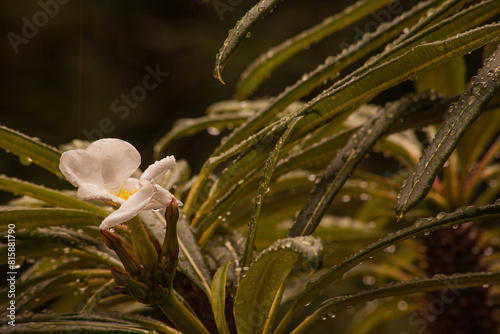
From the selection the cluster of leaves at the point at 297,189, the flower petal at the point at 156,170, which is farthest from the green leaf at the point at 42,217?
the flower petal at the point at 156,170

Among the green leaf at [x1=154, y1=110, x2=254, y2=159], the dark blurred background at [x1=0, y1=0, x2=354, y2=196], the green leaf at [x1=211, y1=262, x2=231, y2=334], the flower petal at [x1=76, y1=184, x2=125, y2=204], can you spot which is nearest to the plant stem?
the green leaf at [x1=211, y1=262, x2=231, y2=334]

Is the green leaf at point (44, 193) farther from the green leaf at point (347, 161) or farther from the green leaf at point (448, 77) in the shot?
the green leaf at point (448, 77)

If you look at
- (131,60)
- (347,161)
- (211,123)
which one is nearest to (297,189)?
(211,123)

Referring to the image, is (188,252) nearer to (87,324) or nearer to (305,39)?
(87,324)

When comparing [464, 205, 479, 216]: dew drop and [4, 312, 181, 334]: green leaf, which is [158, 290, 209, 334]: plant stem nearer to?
[4, 312, 181, 334]: green leaf

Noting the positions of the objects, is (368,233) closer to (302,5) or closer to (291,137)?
(291,137)

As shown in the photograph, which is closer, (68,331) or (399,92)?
(68,331)

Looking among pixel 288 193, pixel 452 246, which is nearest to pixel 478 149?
pixel 452 246
